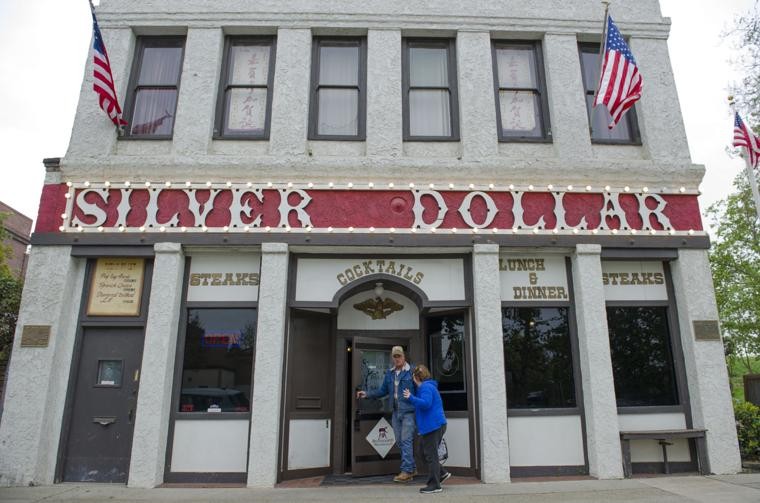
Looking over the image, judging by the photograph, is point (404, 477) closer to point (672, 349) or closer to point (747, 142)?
point (672, 349)

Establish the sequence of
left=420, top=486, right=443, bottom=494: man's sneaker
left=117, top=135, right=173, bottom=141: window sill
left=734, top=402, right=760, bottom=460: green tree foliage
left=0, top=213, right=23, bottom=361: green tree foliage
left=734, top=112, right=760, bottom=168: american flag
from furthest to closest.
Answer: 1. left=0, top=213, right=23, bottom=361: green tree foliage
2. left=117, top=135, right=173, bottom=141: window sill
3. left=734, top=402, right=760, bottom=460: green tree foliage
4. left=734, top=112, right=760, bottom=168: american flag
5. left=420, top=486, right=443, bottom=494: man's sneaker

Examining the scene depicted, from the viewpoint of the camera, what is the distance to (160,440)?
7.87 meters

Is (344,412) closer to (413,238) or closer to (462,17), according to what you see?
(413,238)

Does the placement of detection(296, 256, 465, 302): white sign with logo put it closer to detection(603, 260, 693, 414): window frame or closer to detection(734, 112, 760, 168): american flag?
detection(603, 260, 693, 414): window frame

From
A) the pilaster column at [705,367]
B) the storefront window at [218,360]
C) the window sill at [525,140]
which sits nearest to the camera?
the pilaster column at [705,367]

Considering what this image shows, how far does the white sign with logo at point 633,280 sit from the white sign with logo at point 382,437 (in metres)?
4.49

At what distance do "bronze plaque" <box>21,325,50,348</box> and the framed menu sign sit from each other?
674 mm

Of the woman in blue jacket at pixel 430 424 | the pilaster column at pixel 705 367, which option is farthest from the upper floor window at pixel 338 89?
the pilaster column at pixel 705 367

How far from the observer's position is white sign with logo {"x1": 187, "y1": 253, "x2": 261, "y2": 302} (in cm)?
877

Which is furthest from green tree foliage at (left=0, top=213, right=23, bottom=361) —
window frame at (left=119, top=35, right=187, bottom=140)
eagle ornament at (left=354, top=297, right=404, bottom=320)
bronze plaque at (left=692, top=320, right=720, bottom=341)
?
bronze plaque at (left=692, top=320, right=720, bottom=341)

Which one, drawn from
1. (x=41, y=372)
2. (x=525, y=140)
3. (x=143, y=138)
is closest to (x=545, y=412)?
(x=525, y=140)

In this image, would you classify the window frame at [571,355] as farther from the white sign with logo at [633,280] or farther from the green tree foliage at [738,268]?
the green tree foliage at [738,268]

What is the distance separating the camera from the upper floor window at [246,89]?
9539 mm

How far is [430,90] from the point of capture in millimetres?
9875
